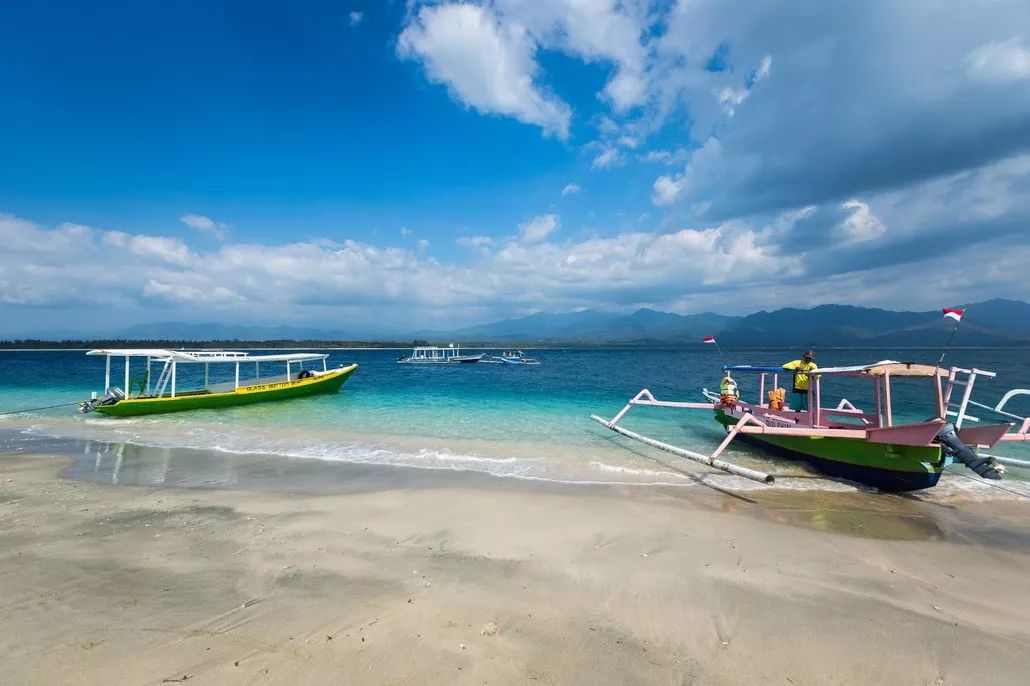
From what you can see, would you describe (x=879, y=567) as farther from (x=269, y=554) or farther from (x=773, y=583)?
(x=269, y=554)

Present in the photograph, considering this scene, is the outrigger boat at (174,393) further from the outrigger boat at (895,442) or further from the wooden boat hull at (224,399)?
the outrigger boat at (895,442)

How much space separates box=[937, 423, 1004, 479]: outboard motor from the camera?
9.03 meters

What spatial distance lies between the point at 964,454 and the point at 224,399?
27.8m

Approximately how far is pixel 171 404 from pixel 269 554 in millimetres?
19980

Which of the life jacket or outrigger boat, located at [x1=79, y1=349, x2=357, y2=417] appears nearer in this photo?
the life jacket

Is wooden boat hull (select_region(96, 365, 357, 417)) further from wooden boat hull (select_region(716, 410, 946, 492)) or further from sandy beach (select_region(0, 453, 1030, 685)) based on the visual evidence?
wooden boat hull (select_region(716, 410, 946, 492))

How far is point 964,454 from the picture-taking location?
9211mm

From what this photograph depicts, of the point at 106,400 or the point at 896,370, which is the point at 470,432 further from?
the point at 106,400

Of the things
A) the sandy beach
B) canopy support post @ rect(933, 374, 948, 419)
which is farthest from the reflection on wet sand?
canopy support post @ rect(933, 374, 948, 419)

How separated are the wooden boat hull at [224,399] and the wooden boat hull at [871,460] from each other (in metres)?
24.6

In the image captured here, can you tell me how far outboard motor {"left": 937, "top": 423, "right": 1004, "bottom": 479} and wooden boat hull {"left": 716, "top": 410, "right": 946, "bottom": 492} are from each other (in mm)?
218

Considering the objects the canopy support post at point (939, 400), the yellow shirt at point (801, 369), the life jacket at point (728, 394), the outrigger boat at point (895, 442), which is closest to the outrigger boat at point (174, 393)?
the life jacket at point (728, 394)

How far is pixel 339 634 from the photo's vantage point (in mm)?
4469

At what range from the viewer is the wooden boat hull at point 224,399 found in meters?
20.4
